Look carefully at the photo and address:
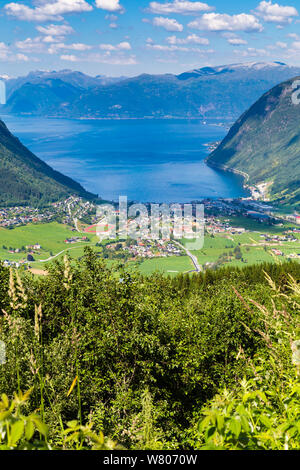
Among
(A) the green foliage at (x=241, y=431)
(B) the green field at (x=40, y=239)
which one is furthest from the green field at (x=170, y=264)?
(A) the green foliage at (x=241, y=431)

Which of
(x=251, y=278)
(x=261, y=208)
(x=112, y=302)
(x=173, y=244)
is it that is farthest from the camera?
(x=261, y=208)

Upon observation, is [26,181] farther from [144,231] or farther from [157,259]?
[157,259]

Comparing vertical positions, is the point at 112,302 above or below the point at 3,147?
below

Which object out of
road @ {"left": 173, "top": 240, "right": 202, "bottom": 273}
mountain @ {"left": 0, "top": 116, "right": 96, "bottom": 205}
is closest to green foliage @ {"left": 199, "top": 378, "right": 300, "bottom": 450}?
road @ {"left": 173, "top": 240, "right": 202, "bottom": 273}

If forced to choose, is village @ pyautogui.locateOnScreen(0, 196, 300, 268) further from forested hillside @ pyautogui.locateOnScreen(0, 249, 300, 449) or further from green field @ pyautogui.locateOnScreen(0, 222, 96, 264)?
forested hillside @ pyautogui.locateOnScreen(0, 249, 300, 449)

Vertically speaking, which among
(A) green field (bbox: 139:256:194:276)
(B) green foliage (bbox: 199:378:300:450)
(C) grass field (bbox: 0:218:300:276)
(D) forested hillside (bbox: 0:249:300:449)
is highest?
(B) green foliage (bbox: 199:378:300:450)

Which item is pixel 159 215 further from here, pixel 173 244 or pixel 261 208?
pixel 261 208

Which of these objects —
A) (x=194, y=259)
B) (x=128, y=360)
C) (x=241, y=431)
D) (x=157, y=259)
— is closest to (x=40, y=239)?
(x=157, y=259)

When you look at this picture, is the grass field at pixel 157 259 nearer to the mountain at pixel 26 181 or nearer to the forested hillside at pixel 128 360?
the mountain at pixel 26 181
